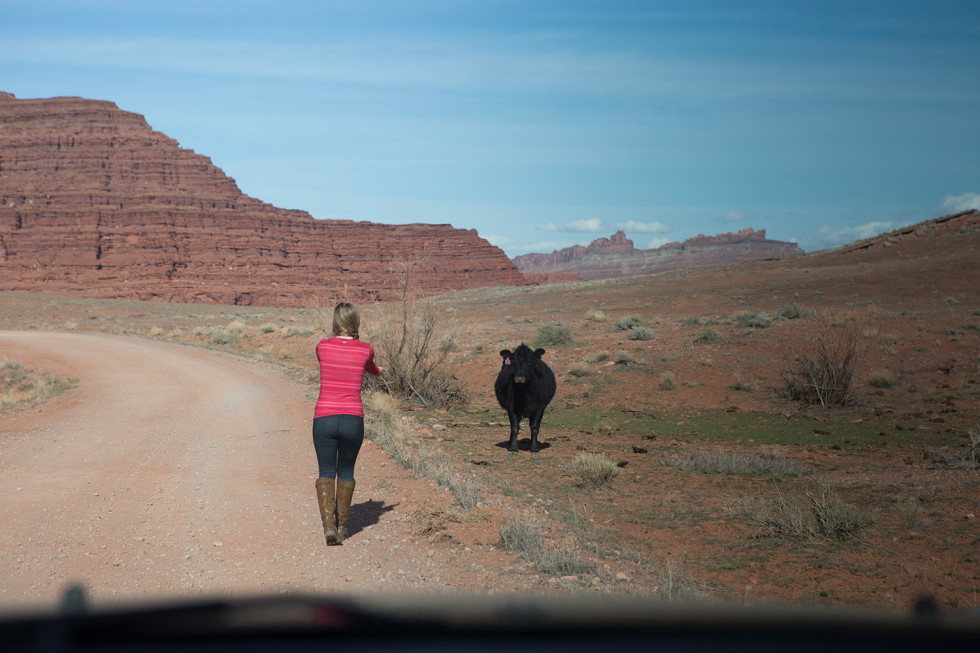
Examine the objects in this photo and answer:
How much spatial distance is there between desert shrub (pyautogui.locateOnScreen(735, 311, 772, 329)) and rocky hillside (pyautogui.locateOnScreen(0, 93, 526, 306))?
87.0m

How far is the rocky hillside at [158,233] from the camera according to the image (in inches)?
4471

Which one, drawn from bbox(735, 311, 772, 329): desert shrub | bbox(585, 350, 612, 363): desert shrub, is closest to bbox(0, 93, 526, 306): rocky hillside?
bbox(735, 311, 772, 329): desert shrub

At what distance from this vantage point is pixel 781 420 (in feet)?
52.2

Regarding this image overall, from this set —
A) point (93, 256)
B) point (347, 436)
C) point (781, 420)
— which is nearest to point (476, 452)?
point (347, 436)

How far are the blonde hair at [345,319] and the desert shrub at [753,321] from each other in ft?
70.3

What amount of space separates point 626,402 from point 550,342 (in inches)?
291

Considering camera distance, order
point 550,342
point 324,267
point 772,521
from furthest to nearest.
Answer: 1. point 324,267
2. point 550,342
3. point 772,521

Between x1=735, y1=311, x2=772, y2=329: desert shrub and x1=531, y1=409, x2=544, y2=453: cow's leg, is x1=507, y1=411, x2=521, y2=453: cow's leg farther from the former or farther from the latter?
x1=735, y1=311, x2=772, y2=329: desert shrub

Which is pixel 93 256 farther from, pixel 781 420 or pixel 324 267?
pixel 781 420

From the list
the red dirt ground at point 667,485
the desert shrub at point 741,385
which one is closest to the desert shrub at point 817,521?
the red dirt ground at point 667,485

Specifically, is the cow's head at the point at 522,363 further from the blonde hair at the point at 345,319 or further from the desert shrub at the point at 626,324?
the desert shrub at the point at 626,324

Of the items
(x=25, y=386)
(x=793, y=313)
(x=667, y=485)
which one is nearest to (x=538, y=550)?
(x=667, y=485)

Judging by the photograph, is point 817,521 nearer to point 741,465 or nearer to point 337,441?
point 741,465

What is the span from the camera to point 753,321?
25.9m
